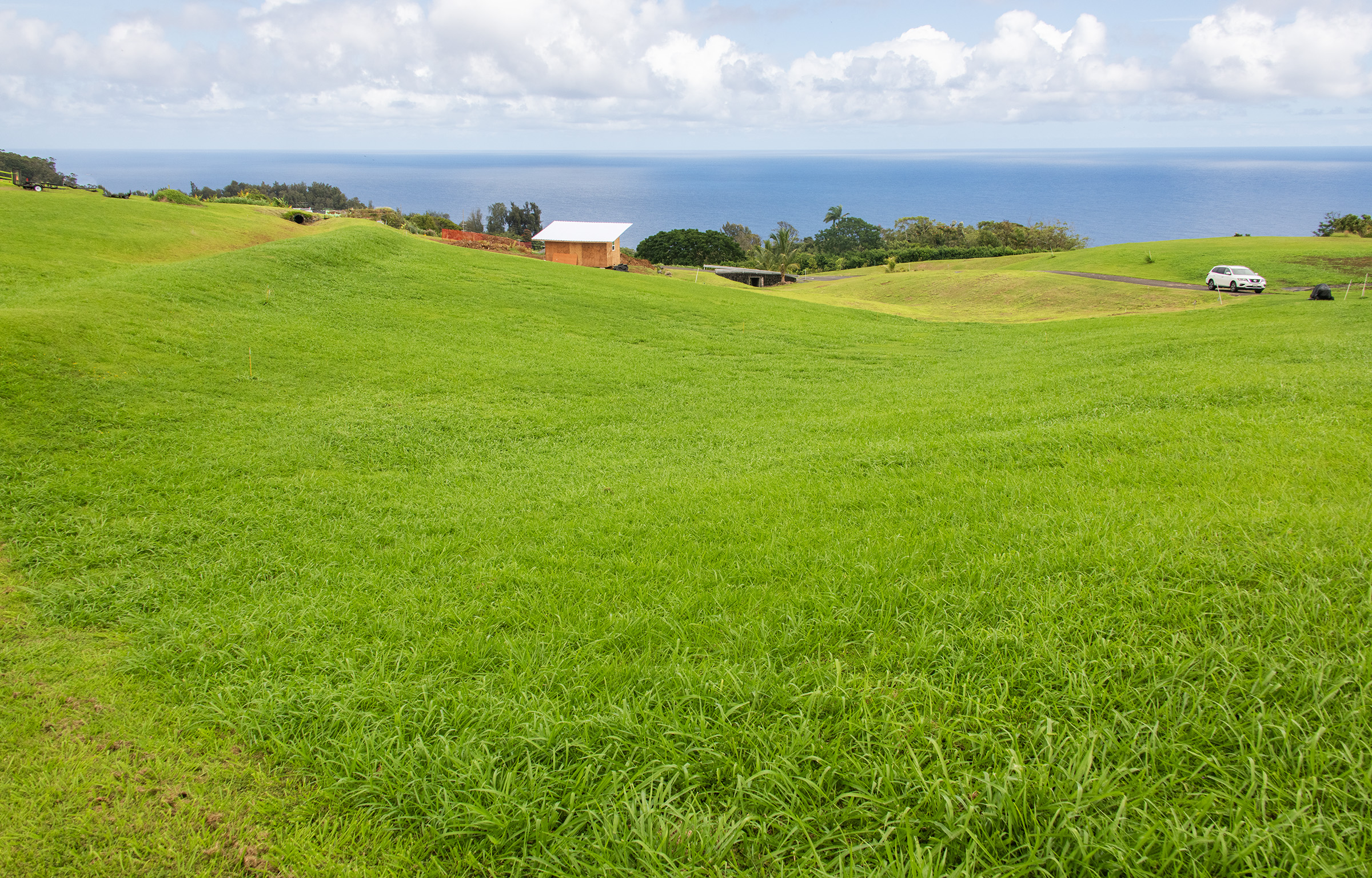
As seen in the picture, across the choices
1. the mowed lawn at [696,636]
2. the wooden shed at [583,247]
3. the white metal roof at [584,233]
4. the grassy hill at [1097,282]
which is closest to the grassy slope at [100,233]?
the mowed lawn at [696,636]

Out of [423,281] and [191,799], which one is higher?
[423,281]

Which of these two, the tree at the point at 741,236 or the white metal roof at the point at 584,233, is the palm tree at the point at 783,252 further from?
the tree at the point at 741,236

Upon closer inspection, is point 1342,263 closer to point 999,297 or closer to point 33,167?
point 999,297

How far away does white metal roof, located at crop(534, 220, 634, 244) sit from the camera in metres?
41.8

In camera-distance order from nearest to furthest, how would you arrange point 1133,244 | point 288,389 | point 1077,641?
point 1077,641
point 288,389
point 1133,244

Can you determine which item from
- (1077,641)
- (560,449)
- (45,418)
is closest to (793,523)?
(1077,641)

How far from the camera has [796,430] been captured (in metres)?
10.1

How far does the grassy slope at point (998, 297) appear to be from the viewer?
3234cm

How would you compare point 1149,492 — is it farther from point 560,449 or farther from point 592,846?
point 560,449

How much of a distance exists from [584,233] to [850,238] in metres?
61.4

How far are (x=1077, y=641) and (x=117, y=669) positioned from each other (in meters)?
5.06

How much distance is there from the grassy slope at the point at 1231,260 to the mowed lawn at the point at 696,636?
34835mm

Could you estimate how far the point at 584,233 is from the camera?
142 ft

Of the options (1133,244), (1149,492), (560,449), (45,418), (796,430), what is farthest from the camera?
(1133,244)
